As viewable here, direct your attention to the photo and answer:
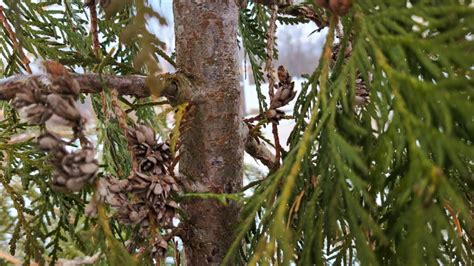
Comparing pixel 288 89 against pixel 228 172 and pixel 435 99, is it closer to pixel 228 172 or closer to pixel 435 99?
pixel 228 172

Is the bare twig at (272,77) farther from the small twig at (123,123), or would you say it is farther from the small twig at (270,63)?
the small twig at (123,123)

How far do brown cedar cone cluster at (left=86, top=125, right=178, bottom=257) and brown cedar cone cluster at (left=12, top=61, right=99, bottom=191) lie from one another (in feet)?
0.15

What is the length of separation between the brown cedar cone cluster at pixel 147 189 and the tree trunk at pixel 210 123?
0.07 metres

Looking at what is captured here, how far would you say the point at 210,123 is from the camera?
0.49m

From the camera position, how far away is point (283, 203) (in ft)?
0.97

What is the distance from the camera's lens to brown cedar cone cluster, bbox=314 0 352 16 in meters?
0.30

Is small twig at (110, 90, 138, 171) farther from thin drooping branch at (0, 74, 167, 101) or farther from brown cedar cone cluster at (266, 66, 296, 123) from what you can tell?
brown cedar cone cluster at (266, 66, 296, 123)

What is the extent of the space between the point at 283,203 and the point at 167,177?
136 mm

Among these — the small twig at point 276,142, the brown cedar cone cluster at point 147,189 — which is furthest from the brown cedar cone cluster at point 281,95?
the brown cedar cone cluster at point 147,189

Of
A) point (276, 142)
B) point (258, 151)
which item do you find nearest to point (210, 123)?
point (276, 142)

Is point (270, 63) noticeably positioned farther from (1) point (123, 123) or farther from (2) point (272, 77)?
(1) point (123, 123)

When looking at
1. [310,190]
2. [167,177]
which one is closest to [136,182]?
[167,177]

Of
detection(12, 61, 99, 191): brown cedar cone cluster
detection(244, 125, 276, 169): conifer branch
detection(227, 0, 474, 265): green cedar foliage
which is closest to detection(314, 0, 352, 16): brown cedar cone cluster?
detection(227, 0, 474, 265): green cedar foliage

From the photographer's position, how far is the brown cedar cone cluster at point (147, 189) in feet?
1.28
